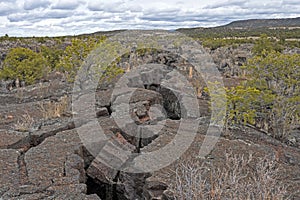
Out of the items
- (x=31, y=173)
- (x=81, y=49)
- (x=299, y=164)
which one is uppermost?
(x=81, y=49)

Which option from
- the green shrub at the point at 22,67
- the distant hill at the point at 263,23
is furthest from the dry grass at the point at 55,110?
the distant hill at the point at 263,23

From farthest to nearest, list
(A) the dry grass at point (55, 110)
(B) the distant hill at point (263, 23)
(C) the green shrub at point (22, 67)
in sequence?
1. (B) the distant hill at point (263, 23)
2. (C) the green shrub at point (22, 67)
3. (A) the dry grass at point (55, 110)

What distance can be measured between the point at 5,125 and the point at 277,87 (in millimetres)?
6764

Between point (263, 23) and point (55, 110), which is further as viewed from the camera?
point (263, 23)

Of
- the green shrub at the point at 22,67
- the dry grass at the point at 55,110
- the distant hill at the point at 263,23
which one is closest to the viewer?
the dry grass at the point at 55,110

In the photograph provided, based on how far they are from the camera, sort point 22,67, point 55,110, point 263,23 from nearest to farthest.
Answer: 1. point 55,110
2. point 22,67
3. point 263,23

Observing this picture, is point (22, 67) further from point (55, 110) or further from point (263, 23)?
point (263, 23)

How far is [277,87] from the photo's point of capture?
883 cm

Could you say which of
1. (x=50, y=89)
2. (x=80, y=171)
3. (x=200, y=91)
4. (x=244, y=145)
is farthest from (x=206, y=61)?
(x=80, y=171)

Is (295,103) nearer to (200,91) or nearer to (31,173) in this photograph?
(200,91)

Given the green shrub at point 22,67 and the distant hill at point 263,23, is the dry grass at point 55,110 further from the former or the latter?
the distant hill at point 263,23

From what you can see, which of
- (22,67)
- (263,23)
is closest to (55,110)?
(22,67)

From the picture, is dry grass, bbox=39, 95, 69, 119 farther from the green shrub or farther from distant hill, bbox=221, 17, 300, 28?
distant hill, bbox=221, 17, 300, 28

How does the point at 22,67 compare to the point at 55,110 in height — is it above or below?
above
